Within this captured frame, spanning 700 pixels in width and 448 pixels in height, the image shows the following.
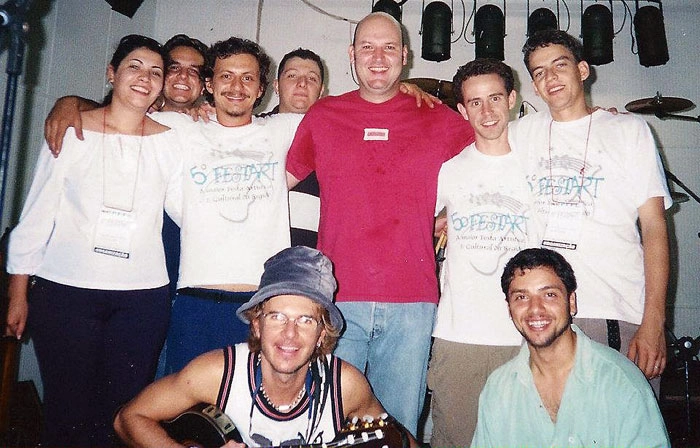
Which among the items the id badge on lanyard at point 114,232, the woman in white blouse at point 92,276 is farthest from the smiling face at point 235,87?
the id badge on lanyard at point 114,232

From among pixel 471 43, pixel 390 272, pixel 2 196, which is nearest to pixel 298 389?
pixel 390 272

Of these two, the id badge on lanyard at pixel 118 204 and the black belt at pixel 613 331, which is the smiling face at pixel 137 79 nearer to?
the id badge on lanyard at pixel 118 204

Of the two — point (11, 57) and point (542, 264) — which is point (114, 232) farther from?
point (542, 264)

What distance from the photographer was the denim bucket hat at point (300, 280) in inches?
77.2

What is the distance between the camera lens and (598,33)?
5.53 m

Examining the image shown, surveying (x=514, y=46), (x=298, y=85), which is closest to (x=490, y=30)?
(x=514, y=46)

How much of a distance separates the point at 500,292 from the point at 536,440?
0.65 meters

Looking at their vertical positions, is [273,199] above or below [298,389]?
above

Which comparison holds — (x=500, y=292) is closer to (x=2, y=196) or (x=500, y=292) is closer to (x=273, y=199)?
(x=273, y=199)

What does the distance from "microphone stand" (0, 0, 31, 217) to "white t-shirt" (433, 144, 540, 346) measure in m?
1.84

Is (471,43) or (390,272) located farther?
(471,43)

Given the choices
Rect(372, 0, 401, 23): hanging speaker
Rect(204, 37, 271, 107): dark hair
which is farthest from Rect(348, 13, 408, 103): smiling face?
Rect(372, 0, 401, 23): hanging speaker

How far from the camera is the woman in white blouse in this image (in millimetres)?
2154

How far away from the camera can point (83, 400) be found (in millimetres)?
2160
